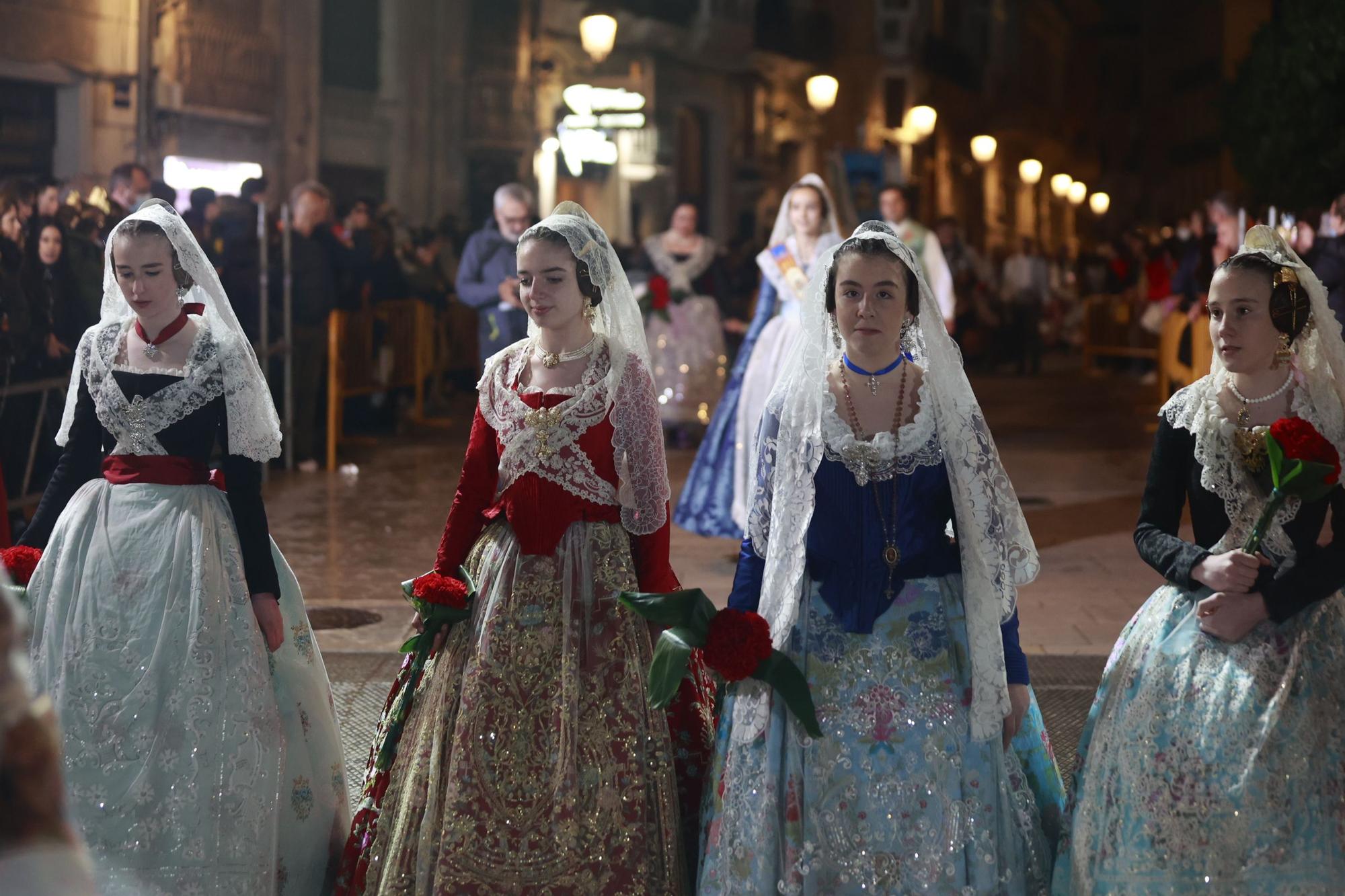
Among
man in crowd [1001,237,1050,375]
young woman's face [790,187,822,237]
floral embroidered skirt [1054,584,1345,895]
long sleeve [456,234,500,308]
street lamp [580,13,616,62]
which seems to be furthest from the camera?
man in crowd [1001,237,1050,375]

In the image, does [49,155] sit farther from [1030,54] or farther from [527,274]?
[1030,54]

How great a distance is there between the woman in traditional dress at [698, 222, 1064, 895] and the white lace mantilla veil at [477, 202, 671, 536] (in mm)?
306

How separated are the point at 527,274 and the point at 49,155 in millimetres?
11230

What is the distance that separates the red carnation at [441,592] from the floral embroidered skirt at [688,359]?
9821mm

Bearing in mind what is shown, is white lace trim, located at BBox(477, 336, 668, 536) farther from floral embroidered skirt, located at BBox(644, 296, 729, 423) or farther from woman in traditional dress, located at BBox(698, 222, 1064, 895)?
floral embroidered skirt, located at BBox(644, 296, 729, 423)

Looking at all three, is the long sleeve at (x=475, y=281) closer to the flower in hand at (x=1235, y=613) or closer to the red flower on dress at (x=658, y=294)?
→ the red flower on dress at (x=658, y=294)

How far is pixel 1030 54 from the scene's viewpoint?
48406 millimetres

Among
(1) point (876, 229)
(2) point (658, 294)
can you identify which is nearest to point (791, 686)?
(1) point (876, 229)

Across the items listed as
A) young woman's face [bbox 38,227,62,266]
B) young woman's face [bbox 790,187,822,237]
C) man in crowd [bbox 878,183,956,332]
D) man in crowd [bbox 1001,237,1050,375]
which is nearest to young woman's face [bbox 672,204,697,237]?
man in crowd [bbox 878,183,956,332]

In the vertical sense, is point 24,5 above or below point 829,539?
above

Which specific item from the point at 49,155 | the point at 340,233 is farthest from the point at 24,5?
the point at 340,233

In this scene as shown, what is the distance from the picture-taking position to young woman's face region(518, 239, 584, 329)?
3.99 meters

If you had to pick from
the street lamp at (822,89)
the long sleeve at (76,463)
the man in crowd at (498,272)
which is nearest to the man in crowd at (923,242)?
the man in crowd at (498,272)

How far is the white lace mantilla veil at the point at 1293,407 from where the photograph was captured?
145 inches
